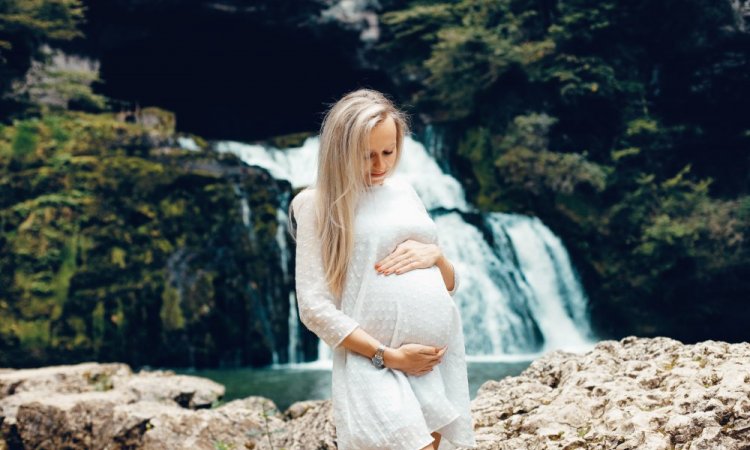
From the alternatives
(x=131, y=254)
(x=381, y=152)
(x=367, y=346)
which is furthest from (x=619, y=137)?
(x=367, y=346)

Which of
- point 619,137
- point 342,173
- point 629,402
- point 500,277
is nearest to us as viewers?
point 342,173

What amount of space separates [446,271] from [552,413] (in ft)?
3.89

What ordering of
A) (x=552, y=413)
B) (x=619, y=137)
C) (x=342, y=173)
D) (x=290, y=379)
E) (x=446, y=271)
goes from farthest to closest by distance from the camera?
1. (x=619, y=137)
2. (x=290, y=379)
3. (x=552, y=413)
4. (x=446, y=271)
5. (x=342, y=173)

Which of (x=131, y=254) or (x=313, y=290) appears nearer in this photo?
(x=313, y=290)

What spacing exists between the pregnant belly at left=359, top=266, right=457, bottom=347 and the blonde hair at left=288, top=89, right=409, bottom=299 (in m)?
0.14

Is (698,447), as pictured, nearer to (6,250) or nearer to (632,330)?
(6,250)

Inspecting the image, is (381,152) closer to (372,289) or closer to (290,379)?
(372,289)

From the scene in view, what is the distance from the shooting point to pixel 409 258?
2.31 m

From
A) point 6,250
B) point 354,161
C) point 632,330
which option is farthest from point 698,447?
point 632,330

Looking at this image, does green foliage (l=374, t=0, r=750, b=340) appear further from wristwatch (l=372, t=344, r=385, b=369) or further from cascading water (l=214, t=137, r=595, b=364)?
wristwatch (l=372, t=344, r=385, b=369)

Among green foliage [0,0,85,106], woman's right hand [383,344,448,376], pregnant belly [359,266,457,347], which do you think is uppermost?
green foliage [0,0,85,106]

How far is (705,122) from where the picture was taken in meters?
15.4

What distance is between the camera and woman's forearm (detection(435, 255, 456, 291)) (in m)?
2.45

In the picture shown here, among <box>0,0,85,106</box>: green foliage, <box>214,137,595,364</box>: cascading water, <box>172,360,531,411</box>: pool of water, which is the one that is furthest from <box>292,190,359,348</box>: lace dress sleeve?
<box>0,0,85,106</box>: green foliage
